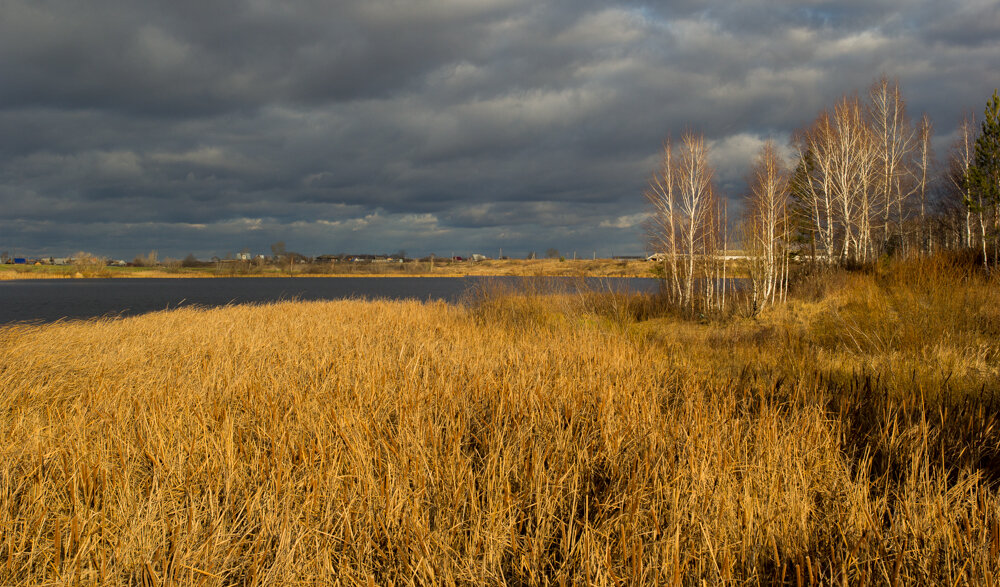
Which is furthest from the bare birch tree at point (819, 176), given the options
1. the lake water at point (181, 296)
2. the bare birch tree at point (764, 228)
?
the lake water at point (181, 296)

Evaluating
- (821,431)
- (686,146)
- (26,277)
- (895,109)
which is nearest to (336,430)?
(821,431)

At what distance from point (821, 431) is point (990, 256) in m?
15.8

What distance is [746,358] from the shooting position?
373 inches

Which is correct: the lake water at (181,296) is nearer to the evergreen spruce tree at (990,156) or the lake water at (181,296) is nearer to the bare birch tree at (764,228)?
the bare birch tree at (764,228)

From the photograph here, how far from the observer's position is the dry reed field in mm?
2791

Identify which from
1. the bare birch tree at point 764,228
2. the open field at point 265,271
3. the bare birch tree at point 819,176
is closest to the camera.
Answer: the bare birch tree at point 764,228

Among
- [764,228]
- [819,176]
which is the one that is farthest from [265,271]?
[764,228]

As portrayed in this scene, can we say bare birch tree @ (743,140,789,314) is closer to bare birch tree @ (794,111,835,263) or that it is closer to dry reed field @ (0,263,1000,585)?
bare birch tree @ (794,111,835,263)

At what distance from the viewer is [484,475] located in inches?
148

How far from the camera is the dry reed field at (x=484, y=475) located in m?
2.79

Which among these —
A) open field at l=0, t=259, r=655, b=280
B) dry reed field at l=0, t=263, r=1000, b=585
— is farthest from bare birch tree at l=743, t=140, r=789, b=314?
open field at l=0, t=259, r=655, b=280

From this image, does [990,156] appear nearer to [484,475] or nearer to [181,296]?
[484,475]

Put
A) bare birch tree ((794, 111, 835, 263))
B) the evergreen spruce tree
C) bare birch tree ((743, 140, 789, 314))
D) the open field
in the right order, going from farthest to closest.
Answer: the open field < bare birch tree ((794, 111, 835, 263)) < the evergreen spruce tree < bare birch tree ((743, 140, 789, 314))

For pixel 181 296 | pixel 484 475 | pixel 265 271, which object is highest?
pixel 265 271
